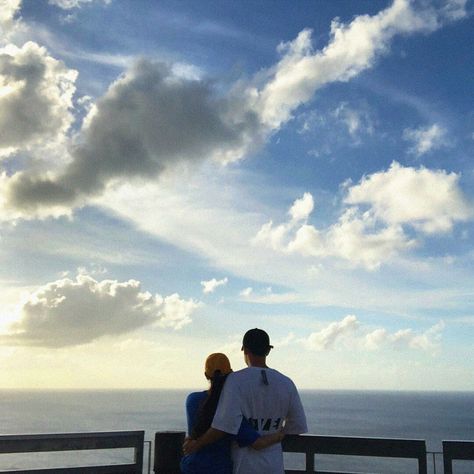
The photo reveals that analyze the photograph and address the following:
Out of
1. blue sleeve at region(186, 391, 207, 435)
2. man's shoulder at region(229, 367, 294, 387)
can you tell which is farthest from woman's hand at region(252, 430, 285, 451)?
blue sleeve at region(186, 391, 207, 435)

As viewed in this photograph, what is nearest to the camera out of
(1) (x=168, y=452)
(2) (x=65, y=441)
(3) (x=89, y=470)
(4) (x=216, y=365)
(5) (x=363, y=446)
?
(4) (x=216, y=365)

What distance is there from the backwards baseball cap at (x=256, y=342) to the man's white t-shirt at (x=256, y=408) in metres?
0.12

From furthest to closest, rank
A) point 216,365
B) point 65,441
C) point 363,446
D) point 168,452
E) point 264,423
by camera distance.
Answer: point 65,441
point 363,446
point 168,452
point 216,365
point 264,423

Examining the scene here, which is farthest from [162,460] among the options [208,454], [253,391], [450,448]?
[450,448]

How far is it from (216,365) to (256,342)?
340 millimetres

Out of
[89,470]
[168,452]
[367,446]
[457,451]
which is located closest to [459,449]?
[457,451]

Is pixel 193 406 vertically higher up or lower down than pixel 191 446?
higher up

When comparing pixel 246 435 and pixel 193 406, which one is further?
pixel 193 406

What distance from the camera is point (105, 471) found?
6.65m

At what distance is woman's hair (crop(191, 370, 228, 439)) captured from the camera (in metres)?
4.07

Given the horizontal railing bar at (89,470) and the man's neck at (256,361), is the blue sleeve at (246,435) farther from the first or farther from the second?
the horizontal railing bar at (89,470)

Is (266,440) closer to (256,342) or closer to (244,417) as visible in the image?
(244,417)

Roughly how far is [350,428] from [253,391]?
156m

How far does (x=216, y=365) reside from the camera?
164 inches
